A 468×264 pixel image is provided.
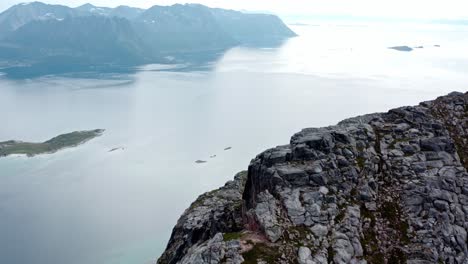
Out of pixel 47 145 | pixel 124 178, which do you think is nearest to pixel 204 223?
pixel 124 178

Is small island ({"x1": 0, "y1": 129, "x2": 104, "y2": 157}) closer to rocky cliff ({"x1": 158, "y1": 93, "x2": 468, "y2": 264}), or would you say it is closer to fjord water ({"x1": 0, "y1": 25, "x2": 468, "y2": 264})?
fjord water ({"x1": 0, "y1": 25, "x2": 468, "y2": 264})

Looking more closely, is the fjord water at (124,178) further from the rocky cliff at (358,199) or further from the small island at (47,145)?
the rocky cliff at (358,199)

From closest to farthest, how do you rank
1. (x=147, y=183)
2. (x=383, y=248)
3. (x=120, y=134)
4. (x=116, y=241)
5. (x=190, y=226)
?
(x=383, y=248), (x=190, y=226), (x=116, y=241), (x=147, y=183), (x=120, y=134)

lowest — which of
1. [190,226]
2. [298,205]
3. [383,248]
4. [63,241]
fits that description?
[63,241]

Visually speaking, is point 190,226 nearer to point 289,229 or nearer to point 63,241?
point 289,229

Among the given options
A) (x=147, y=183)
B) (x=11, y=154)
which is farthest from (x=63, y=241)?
(x=11, y=154)

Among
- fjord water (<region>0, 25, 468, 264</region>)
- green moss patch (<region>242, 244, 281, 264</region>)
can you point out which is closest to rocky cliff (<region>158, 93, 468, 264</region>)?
green moss patch (<region>242, 244, 281, 264</region>)

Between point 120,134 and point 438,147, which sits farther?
point 120,134
